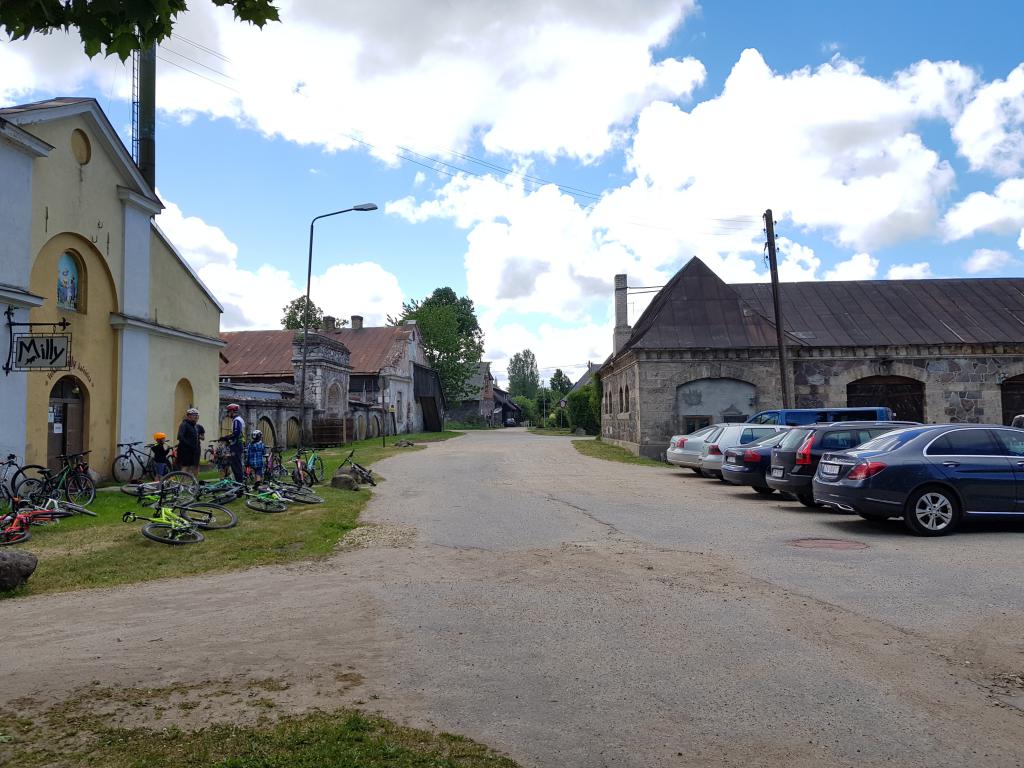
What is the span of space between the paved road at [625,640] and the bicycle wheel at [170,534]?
6.65 feet

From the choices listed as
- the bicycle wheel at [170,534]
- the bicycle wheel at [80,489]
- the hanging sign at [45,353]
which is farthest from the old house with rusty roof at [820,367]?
the bicycle wheel at [170,534]

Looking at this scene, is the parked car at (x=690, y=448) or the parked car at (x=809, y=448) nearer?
the parked car at (x=809, y=448)

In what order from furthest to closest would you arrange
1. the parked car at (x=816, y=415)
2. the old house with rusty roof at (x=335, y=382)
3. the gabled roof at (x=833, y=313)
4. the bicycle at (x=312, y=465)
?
the old house with rusty roof at (x=335, y=382)
the gabled roof at (x=833, y=313)
the parked car at (x=816, y=415)
the bicycle at (x=312, y=465)

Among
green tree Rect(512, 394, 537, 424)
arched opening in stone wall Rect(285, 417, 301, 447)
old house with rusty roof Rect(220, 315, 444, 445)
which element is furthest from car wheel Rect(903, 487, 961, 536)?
green tree Rect(512, 394, 537, 424)

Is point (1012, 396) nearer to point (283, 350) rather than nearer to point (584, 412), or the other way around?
point (584, 412)

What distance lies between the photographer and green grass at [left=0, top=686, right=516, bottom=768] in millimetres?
3340

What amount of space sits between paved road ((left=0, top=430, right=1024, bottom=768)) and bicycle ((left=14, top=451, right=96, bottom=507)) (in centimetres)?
657

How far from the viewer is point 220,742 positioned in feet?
11.7

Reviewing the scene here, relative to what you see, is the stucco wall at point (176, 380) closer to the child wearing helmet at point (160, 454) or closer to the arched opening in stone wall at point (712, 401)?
the child wearing helmet at point (160, 454)

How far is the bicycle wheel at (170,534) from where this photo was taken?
9398 millimetres

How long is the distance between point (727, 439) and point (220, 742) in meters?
15.7

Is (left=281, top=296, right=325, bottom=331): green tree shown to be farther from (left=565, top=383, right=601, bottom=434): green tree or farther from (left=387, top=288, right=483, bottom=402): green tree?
(left=565, top=383, right=601, bottom=434): green tree

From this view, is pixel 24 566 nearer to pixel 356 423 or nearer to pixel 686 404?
pixel 686 404

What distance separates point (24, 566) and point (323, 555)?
10.2ft
